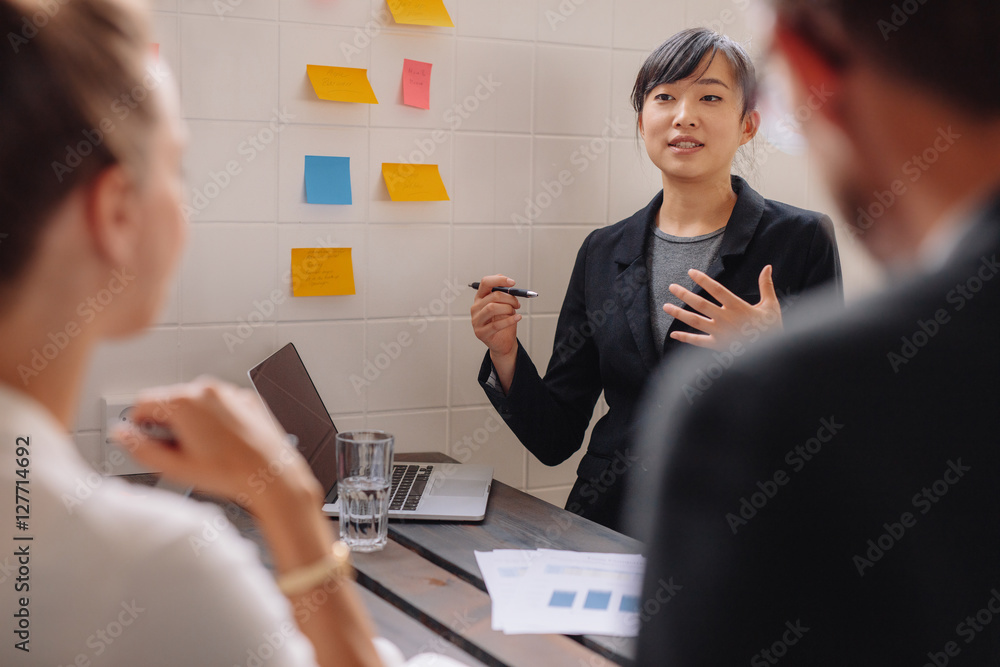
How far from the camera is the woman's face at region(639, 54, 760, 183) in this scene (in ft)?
6.83

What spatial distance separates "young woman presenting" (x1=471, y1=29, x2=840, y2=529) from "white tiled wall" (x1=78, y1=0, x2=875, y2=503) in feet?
0.78

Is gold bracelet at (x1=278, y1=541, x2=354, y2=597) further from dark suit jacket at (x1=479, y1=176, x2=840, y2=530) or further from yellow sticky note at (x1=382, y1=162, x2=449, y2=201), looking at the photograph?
yellow sticky note at (x1=382, y1=162, x2=449, y2=201)

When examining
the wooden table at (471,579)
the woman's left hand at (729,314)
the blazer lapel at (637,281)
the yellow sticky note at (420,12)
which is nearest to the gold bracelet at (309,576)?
the wooden table at (471,579)

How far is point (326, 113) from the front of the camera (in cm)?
208

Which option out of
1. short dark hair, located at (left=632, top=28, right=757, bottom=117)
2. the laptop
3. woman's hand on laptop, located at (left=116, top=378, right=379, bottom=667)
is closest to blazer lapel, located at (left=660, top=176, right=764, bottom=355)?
short dark hair, located at (left=632, top=28, right=757, bottom=117)

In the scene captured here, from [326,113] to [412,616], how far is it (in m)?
1.31

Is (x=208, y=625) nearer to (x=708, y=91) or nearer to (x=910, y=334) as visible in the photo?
(x=910, y=334)

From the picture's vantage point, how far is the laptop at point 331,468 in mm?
1527

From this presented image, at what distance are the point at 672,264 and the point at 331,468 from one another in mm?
968

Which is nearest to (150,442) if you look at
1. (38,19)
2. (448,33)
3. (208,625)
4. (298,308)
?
(208,625)

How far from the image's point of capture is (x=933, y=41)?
19.5 inches

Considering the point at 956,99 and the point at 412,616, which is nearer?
the point at 956,99

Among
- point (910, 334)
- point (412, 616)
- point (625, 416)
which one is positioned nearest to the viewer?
point (910, 334)

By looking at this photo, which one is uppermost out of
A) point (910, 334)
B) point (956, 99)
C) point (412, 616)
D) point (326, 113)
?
point (326, 113)
